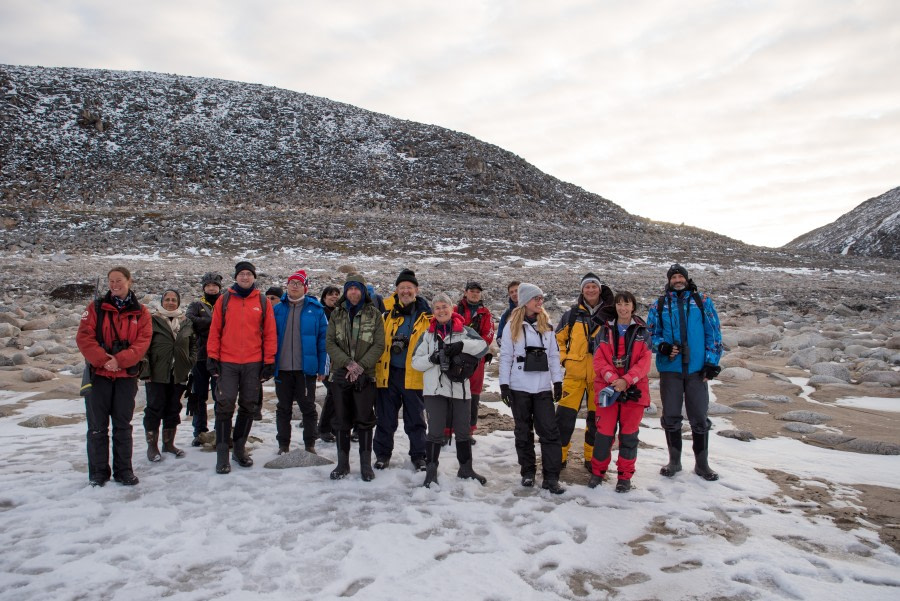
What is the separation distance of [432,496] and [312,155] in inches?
2362

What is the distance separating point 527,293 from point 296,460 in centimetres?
310

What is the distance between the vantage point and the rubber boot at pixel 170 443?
6289 millimetres

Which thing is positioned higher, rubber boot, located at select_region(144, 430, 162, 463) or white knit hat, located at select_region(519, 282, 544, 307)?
white knit hat, located at select_region(519, 282, 544, 307)

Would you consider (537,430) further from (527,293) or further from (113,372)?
(113,372)

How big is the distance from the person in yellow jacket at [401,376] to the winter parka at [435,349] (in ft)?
0.69

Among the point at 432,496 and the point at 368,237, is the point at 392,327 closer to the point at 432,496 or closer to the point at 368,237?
the point at 432,496

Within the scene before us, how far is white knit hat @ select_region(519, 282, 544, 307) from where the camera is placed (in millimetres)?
5695

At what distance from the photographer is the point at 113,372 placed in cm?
533

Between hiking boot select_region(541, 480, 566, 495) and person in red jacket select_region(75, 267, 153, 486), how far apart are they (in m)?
4.00

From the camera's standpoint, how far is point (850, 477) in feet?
18.4

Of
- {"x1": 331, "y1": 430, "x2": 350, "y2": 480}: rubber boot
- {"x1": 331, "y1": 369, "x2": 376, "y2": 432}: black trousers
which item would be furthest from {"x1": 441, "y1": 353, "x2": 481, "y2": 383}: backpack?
{"x1": 331, "y1": 430, "x2": 350, "y2": 480}: rubber boot

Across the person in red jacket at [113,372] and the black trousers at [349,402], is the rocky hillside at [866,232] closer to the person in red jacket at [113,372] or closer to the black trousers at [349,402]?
the black trousers at [349,402]

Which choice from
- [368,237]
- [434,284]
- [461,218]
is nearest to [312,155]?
[461,218]

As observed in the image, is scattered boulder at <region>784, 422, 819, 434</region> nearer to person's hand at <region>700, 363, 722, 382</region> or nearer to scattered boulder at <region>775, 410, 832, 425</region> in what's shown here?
scattered boulder at <region>775, 410, 832, 425</region>
